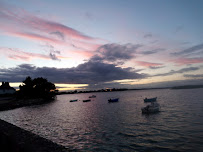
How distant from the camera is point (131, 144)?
17.9 m

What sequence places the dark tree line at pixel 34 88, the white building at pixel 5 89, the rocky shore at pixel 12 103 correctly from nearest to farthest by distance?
the rocky shore at pixel 12 103
the dark tree line at pixel 34 88
the white building at pixel 5 89

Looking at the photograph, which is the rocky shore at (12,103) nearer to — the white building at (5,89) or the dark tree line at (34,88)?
the dark tree line at (34,88)

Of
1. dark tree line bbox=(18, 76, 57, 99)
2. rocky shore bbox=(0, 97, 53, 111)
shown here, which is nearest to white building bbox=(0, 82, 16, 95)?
dark tree line bbox=(18, 76, 57, 99)

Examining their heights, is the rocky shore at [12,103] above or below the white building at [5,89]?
below

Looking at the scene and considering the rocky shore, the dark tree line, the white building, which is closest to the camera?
the rocky shore

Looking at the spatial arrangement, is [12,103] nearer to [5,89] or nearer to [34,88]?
[34,88]

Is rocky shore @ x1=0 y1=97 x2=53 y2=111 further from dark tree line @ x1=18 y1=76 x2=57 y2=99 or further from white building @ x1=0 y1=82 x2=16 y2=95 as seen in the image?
white building @ x1=0 y1=82 x2=16 y2=95

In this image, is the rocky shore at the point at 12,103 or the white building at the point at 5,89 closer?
the rocky shore at the point at 12,103

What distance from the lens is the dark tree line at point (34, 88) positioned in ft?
393

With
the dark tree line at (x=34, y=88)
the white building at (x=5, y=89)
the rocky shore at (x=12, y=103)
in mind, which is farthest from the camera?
the white building at (x=5, y=89)

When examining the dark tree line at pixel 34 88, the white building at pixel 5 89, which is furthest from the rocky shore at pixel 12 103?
the white building at pixel 5 89

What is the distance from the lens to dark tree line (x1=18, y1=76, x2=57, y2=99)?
393 feet

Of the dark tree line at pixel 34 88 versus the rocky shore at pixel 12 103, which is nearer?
the rocky shore at pixel 12 103

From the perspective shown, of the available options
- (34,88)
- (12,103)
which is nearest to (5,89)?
(34,88)
